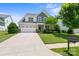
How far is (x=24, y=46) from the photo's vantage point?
5.95m

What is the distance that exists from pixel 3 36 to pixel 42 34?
0.90 m

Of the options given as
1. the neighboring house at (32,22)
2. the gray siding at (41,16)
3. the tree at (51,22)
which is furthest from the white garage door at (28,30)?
the tree at (51,22)

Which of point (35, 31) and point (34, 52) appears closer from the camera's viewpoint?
point (34, 52)

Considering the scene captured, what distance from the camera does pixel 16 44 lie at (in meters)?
5.98

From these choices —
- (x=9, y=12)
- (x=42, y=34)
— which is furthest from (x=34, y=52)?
(x=9, y=12)

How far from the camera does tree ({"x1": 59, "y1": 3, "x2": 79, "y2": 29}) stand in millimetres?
6039

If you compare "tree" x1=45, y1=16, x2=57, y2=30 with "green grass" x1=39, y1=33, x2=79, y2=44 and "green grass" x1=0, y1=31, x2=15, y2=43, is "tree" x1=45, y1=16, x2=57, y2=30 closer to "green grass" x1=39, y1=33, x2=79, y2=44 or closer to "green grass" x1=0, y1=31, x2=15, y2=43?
"green grass" x1=39, y1=33, x2=79, y2=44

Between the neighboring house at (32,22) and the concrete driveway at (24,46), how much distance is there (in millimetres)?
149

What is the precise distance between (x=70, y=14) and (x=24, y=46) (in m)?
1.29

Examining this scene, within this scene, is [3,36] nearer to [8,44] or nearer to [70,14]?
[8,44]

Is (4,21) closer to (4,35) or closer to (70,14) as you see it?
(4,35)

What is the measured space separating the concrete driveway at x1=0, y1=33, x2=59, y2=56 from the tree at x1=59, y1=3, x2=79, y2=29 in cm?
75

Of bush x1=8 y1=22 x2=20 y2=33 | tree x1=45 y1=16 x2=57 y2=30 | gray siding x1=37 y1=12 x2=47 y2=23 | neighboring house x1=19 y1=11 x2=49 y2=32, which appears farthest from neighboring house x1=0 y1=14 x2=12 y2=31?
tree x1=45 y1=16 x2=57 y2=30

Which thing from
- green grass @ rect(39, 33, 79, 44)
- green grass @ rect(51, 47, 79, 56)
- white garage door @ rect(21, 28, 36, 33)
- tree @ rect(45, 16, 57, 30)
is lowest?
green grass @ rect(51, 47, 79, 56)
